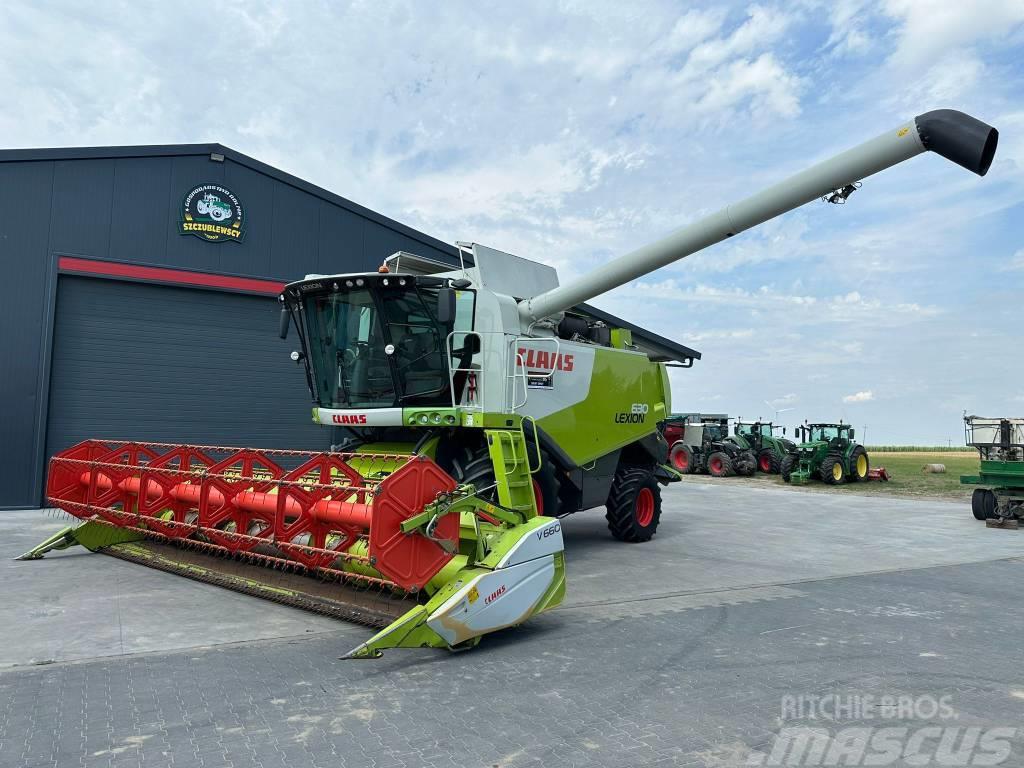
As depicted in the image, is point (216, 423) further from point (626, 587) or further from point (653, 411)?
point (626, 587)

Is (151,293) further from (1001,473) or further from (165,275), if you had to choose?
(1001,473)

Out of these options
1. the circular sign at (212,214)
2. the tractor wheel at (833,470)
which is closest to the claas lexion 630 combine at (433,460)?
the circular sign at (212,214)

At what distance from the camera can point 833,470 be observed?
69.6 ft

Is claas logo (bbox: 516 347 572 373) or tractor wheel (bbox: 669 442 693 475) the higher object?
claas logo (bbox: 516 347 572 373)

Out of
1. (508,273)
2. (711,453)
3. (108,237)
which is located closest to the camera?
(508,273)

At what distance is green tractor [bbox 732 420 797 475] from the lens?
25188mm

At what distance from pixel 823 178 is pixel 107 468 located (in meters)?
7.66

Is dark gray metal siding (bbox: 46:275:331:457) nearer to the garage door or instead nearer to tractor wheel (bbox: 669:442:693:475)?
the garage door

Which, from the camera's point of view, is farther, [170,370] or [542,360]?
[170,370]

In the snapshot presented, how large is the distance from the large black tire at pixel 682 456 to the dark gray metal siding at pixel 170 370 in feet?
48.6

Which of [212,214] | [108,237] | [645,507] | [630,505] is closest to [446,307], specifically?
[630,505]

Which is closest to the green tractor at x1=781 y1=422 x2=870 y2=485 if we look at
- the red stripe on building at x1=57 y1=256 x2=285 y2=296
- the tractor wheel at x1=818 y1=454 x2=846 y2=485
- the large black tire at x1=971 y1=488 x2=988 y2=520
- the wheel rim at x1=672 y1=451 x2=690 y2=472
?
the tractor wheel at x1=818 y1=454 x2=846 y2=485

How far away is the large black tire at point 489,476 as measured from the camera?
6785mm

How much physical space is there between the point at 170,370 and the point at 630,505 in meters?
8.49
